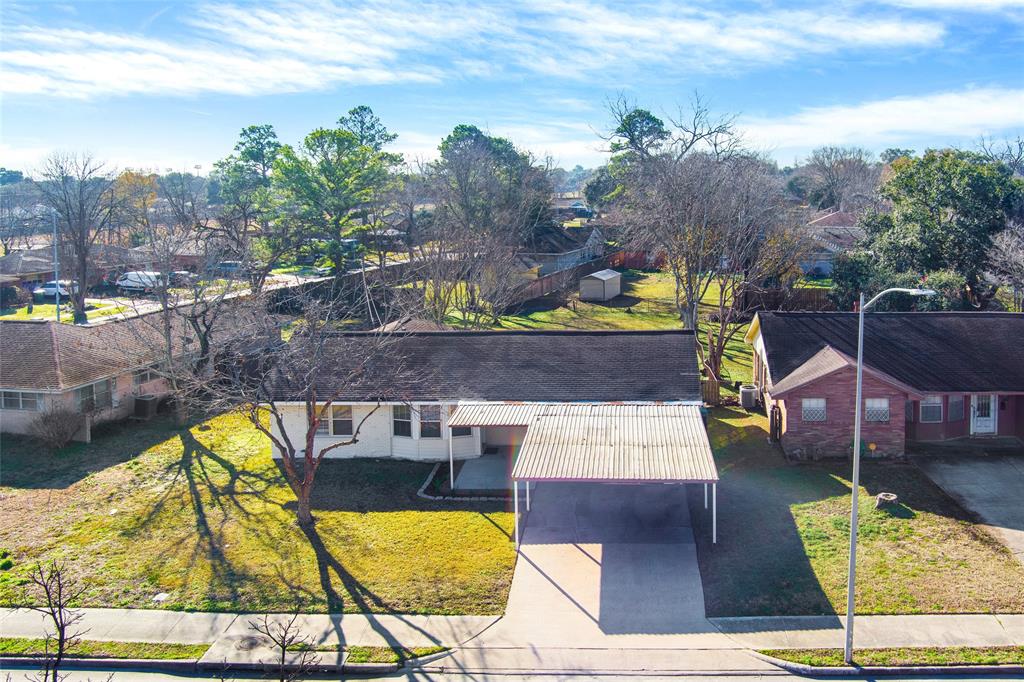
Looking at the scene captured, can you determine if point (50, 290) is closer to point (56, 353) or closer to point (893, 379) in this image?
point (56, 353)

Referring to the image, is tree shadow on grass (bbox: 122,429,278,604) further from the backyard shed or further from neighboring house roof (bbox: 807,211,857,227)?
neighboring house roof (bbox: 807,211,857,227)

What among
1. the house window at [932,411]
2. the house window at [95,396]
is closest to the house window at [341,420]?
the house window at [95,396]

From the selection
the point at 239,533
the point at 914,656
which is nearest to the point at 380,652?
the point at 239,533

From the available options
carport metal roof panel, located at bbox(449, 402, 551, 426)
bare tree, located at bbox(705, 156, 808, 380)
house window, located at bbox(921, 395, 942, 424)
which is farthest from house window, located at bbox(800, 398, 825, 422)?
carport metal roof panel, located at bbox(449, 402, 551, 426)

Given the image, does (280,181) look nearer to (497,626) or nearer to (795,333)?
(795,333)

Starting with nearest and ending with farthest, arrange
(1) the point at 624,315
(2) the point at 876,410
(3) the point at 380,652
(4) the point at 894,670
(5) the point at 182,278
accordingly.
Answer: (4) the point at 894,670 < (3) the point at 380,652 < (2) the point at 876,410 < (1) the point at 624,315 < (5) the point at 182,278

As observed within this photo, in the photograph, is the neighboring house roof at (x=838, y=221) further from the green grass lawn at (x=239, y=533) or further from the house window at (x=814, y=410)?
the green grass lawn at (x=239, y=533)
